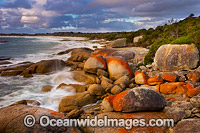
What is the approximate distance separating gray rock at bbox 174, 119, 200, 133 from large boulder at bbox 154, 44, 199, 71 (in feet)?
24.6

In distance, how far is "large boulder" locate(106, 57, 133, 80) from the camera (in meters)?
12.3

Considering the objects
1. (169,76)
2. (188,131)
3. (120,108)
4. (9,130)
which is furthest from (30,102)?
(169,76)

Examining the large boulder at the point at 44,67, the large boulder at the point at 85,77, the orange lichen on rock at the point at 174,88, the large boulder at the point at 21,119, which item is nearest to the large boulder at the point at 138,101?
the large boulder at the point at 21,119

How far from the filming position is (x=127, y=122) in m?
5.63

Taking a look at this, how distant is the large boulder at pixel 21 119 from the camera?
506cm

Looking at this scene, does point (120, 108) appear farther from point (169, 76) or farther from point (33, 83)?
point (33, 83)

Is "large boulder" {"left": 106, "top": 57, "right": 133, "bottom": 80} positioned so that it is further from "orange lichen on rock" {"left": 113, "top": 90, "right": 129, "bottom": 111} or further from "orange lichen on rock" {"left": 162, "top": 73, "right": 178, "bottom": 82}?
"orange lichen on rock" {"left": 113, "top": 90, "right": 129, "bottom": 111}

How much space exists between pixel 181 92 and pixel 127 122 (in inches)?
213

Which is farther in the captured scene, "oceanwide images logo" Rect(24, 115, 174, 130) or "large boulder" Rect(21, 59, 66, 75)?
"large boulder" Rect(21, 59, 66, 75)

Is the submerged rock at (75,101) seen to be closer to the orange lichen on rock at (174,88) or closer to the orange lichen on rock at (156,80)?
the orange lichen on rock at (156,80)

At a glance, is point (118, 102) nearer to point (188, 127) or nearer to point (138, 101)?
point (138, 101)

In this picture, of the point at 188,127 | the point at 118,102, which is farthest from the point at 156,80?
the point at 188,127

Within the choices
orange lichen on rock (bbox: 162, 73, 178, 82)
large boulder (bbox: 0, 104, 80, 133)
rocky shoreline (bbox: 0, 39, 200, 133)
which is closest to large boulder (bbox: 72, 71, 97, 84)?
rocky shoreline (bbox: 0, 39, 200, 133)

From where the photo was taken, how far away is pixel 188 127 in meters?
4.99
